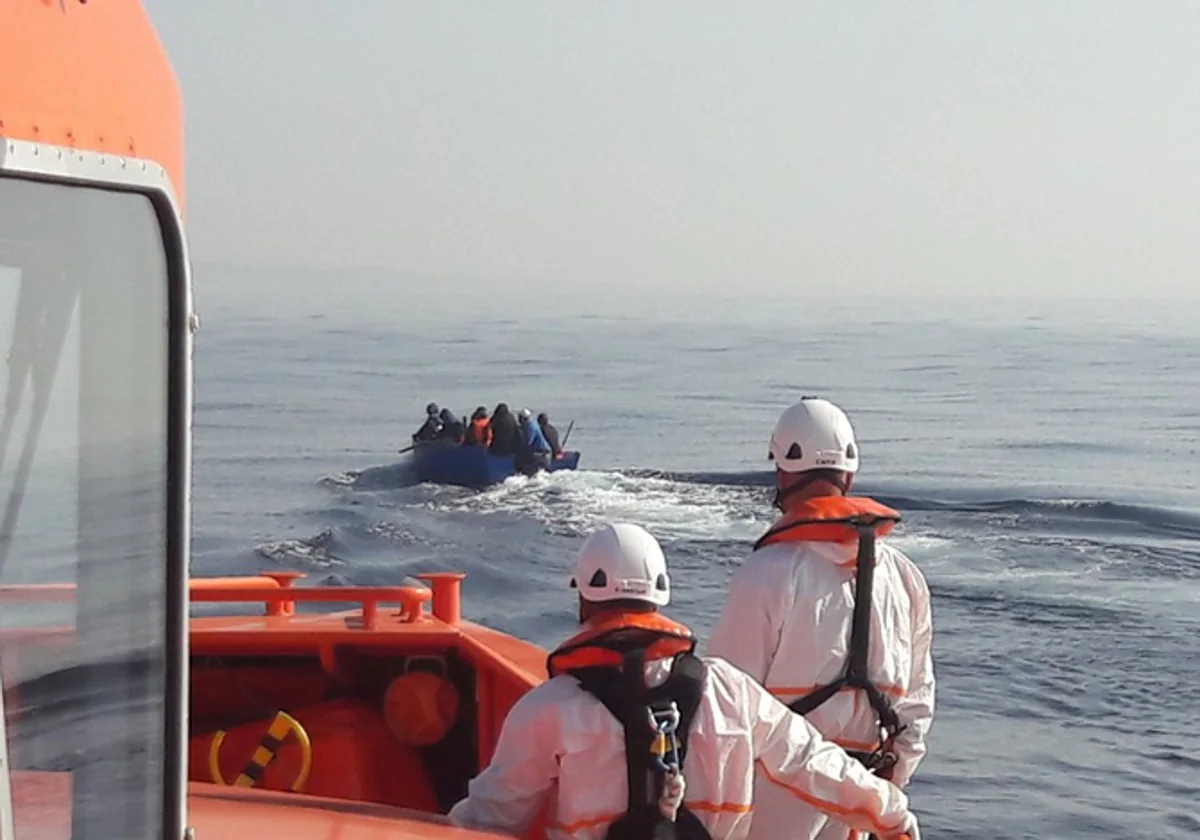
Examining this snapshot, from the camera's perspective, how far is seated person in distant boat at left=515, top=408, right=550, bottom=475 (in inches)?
862

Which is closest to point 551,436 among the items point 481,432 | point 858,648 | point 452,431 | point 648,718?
point 481,432

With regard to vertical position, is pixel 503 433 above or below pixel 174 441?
below

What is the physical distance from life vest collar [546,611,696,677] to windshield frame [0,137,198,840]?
850mm

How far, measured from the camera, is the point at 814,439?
367 centimetres

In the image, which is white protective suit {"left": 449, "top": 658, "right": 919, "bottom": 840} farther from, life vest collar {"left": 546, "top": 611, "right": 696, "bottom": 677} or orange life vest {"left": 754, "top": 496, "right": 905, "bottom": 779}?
orange life vest {"left": 754, "top": 496, "right": 905, "bottom": 779}

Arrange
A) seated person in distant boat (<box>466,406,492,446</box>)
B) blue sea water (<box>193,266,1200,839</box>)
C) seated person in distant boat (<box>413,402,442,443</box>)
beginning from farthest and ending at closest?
1. seated person in distant boat (<box>413,402,442,443</box>)
2. seated person in distant boat (<box>466,406,492,446</box>)
3. blue sea water (<box>193,266,1200,839</box>)

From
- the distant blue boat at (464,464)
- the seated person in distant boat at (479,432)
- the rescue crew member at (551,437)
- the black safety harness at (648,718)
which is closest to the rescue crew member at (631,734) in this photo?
the black safety harness at (648,718)

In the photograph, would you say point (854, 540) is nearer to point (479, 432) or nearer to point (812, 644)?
point (812, 644)

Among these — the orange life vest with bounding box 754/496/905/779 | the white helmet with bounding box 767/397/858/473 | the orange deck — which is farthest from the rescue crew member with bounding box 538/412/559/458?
the orange life vest with bounding box 754/496/905/779

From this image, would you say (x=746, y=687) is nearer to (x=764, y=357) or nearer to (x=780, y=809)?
(x=780, y=809)

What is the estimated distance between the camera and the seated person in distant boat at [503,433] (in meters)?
21.6

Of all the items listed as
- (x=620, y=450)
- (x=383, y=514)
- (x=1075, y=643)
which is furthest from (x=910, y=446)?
(x=1075, y=643)

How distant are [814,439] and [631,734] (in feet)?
3.59

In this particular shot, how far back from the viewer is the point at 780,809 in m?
3.57
